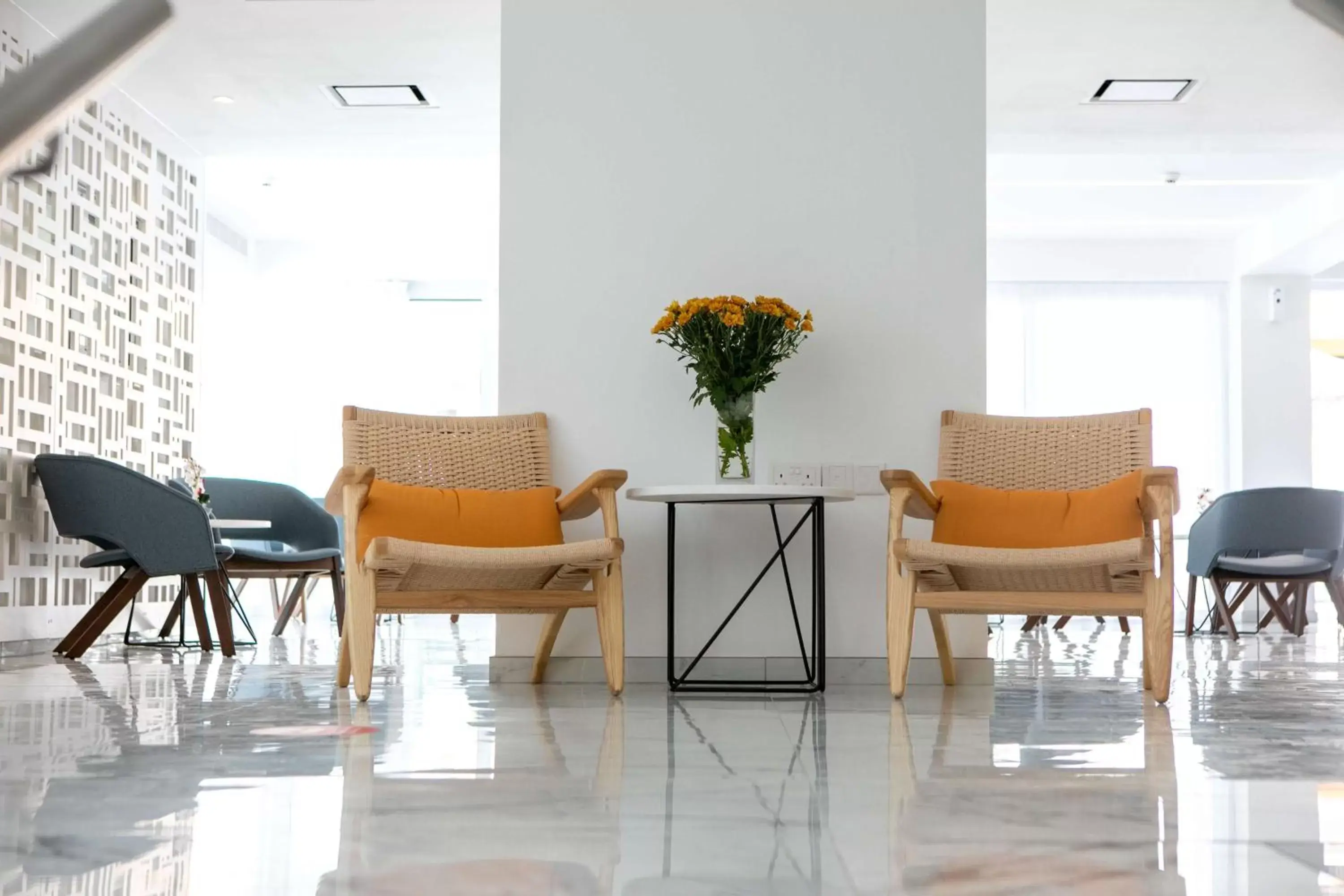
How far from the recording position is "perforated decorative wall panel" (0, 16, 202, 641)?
5.47 metres

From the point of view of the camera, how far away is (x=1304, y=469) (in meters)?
10.0

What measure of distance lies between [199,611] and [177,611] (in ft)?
1.44

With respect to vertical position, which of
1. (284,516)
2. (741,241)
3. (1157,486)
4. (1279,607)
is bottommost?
(1279,607)

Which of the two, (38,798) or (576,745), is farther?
(576,745)

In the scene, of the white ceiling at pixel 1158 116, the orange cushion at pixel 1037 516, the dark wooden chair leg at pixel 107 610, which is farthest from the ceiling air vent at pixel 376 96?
the orange cushion at pixel 1037 516

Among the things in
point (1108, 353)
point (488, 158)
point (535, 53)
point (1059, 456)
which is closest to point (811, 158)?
point (535, 53)

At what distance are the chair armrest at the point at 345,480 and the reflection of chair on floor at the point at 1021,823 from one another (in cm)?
170

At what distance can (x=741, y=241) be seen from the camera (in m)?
4.25

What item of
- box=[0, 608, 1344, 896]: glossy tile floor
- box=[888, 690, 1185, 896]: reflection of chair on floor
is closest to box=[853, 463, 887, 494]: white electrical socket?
box=[0, 608, 1344, 896]: glossy tile floor

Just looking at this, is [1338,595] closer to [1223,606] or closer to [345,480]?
[1223,606]

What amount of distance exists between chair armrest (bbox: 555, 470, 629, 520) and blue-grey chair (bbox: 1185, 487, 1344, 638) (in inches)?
185

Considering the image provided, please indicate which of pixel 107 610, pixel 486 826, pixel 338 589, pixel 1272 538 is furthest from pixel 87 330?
pixel 1272 538

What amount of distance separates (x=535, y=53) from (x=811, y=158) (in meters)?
0.97

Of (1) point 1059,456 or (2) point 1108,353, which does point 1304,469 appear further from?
(1) point 1059,456
